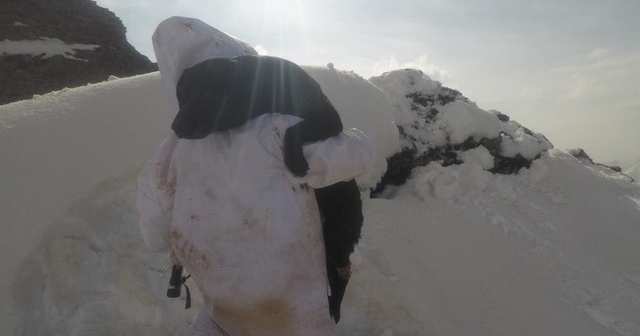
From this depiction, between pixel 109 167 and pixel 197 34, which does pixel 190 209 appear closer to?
pixel 197 34

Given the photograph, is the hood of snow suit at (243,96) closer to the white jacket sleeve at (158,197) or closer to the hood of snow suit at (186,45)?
the hood of snow suit at (186,45)

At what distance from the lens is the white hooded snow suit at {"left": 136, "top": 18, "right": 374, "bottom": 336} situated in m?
1.44

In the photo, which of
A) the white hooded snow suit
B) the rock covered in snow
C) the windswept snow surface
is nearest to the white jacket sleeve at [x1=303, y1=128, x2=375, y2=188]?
the white hooded snow suit

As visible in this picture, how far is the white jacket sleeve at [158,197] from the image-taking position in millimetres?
1601

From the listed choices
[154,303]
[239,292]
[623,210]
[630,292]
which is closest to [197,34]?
[239,292]

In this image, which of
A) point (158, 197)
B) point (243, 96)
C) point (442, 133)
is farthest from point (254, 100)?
point (442, 133)

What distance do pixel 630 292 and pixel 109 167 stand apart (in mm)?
3797

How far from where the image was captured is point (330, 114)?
4.93 ft

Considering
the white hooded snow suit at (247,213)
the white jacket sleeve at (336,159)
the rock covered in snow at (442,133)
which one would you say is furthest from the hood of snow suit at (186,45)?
the rock covered in snow at (442,133)

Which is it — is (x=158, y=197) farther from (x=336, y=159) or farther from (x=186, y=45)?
(x=336, y=159)

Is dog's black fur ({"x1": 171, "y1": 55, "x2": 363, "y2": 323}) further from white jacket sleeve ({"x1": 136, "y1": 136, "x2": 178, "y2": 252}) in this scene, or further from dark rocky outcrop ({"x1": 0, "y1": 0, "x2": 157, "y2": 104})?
dark rocky outcrop ({"x1": 0, "y1": 0, "x2": 157, "y2": 104})

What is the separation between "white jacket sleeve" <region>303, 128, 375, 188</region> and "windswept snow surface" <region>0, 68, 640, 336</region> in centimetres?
140

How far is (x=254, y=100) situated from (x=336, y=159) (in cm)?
29

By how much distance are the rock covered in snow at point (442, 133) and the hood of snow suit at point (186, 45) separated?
276 centimetres
